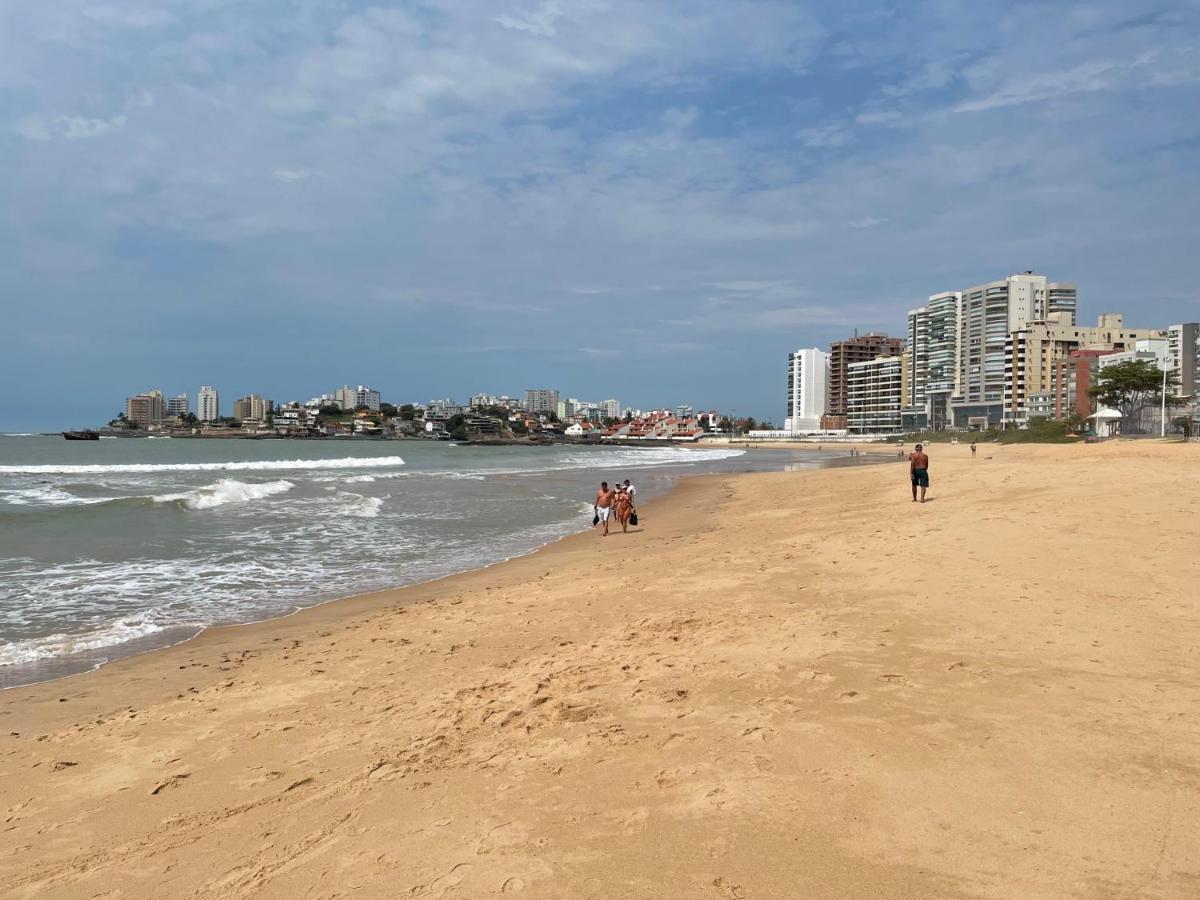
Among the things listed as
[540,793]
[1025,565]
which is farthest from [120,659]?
[1025,565]

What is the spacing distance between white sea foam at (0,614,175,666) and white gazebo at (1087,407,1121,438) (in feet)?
215

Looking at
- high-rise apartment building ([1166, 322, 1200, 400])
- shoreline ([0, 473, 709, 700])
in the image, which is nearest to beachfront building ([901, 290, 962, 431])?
high-rise apartment building ([1166, 322, 1200, 400])

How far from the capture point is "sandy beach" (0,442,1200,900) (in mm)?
2951

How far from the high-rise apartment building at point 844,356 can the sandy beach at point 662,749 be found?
175 meters

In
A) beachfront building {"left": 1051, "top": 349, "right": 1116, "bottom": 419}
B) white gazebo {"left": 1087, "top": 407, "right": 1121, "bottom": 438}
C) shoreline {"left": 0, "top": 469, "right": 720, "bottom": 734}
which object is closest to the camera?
shoreline {"left": 0, "top": 469, "right": 720, "bottom": 734}

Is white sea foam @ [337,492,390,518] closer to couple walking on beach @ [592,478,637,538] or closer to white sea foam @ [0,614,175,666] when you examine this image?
couple walking on beach @ [592,478,637,538]

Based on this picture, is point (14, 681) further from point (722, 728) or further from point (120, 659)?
point (722, 728)

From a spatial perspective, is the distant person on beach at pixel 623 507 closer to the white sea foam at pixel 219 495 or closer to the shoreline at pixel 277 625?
the shoreline at pixel 277 625

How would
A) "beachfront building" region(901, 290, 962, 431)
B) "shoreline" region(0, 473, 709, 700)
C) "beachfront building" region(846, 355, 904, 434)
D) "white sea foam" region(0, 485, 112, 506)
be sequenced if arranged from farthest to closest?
"beachfront building" region(846, 355, 904, 434) → "beachfront building" region(901, 290, 962, 431) → "white sea foam" region(0, 485, 112, 506) → "shoreline" region(0, 473, 709, 700)

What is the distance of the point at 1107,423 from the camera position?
208 feet

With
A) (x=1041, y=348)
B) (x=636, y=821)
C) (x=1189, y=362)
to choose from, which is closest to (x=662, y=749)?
(x=636, y=821)

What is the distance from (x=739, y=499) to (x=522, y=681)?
1916 centimetres

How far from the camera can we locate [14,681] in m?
6.67

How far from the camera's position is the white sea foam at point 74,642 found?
7.42m
